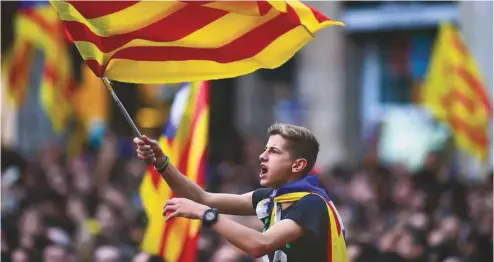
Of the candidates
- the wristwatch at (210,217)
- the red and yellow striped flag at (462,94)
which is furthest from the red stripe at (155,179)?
the red and yellow striped flag at (462,94)

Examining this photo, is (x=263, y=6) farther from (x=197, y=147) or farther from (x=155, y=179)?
(x=197, y=147)

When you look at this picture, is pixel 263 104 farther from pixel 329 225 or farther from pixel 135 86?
pixel 329 225

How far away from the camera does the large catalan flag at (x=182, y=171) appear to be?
9242 millimetres

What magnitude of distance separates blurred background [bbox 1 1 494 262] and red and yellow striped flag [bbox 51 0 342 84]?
2.05 metres

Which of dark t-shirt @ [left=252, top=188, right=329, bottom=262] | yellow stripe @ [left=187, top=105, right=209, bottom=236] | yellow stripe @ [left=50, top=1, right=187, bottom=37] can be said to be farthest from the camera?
yellow stripe @ [left=187, top=105, right=209, bottom=236]

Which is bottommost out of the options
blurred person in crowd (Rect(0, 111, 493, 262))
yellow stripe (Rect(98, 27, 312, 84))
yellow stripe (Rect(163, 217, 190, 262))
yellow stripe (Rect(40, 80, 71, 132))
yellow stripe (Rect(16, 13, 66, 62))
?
blurred person in crowd (Rect(0, 111, 493, 262))

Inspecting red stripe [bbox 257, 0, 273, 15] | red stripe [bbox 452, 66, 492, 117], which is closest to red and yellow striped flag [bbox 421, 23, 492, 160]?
red stripe [bbox 452, 66, 492, 117]

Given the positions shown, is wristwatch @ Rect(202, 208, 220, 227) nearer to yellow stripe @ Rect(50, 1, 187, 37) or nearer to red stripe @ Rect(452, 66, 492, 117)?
yellow stripe @ Rect(50, 1, 187, 37)

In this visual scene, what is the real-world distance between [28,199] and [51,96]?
5.51 m

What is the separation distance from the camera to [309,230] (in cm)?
676

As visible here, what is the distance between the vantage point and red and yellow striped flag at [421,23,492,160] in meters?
16.5

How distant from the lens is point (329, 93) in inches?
1088

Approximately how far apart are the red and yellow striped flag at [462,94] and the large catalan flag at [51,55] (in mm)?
5692

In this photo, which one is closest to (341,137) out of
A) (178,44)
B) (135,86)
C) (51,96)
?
(135,86)
